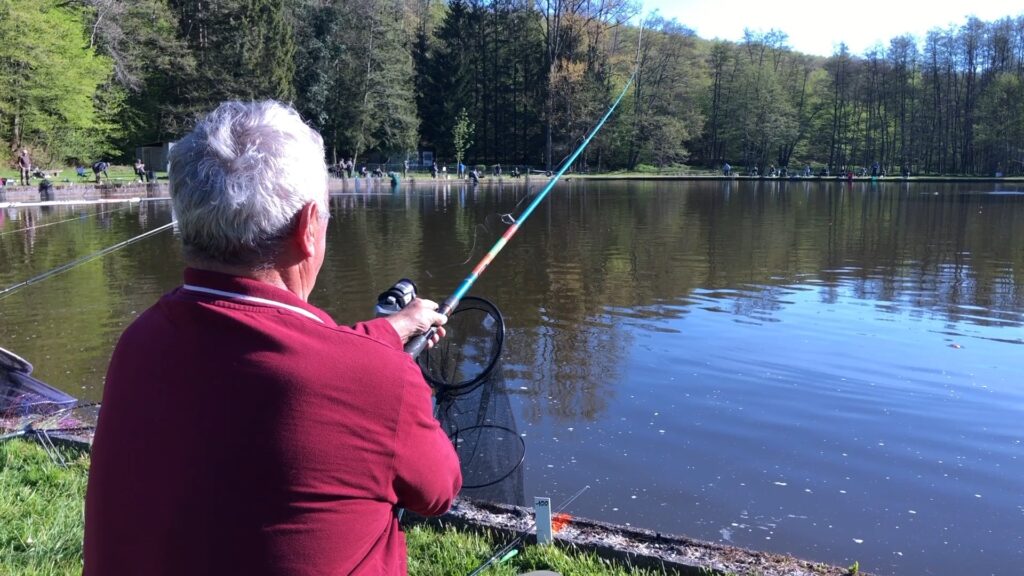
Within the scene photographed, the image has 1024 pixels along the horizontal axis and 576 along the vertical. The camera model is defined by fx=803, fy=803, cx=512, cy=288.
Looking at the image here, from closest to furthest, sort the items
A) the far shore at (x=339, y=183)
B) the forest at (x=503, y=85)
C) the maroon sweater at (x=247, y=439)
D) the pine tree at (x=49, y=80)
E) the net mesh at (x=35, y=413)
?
the maroon sweater at (x=247, y=439) < the net mesh at (x=35, y=413) < the far shore at (x=339, y=183) < the pine tree at (x=49, y=80) < the forest at (x=503, y=85)

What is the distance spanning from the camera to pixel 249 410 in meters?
1.52

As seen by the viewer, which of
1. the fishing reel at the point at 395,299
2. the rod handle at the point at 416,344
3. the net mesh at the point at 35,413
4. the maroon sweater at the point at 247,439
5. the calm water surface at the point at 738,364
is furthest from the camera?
the calm water surface at the point at 738,364

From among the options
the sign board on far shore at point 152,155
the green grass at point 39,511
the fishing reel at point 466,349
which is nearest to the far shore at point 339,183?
the sign board on far shore at point 152,155

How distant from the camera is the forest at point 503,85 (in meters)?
47.2

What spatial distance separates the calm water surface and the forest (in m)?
21.0

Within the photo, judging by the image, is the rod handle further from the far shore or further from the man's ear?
the far shore

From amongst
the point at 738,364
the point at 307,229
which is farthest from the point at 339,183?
the point at 307,229

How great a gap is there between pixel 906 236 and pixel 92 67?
42509 millimetres

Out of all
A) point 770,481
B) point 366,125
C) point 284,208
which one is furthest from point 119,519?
point 366,125

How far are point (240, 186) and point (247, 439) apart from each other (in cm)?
51

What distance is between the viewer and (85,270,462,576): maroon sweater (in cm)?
153

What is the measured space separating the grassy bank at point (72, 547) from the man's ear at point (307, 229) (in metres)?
2.56

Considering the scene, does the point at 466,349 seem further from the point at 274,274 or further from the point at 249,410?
the point at 249,410

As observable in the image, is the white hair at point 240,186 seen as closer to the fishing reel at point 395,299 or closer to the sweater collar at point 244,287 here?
the sweater collar at point 244,287
